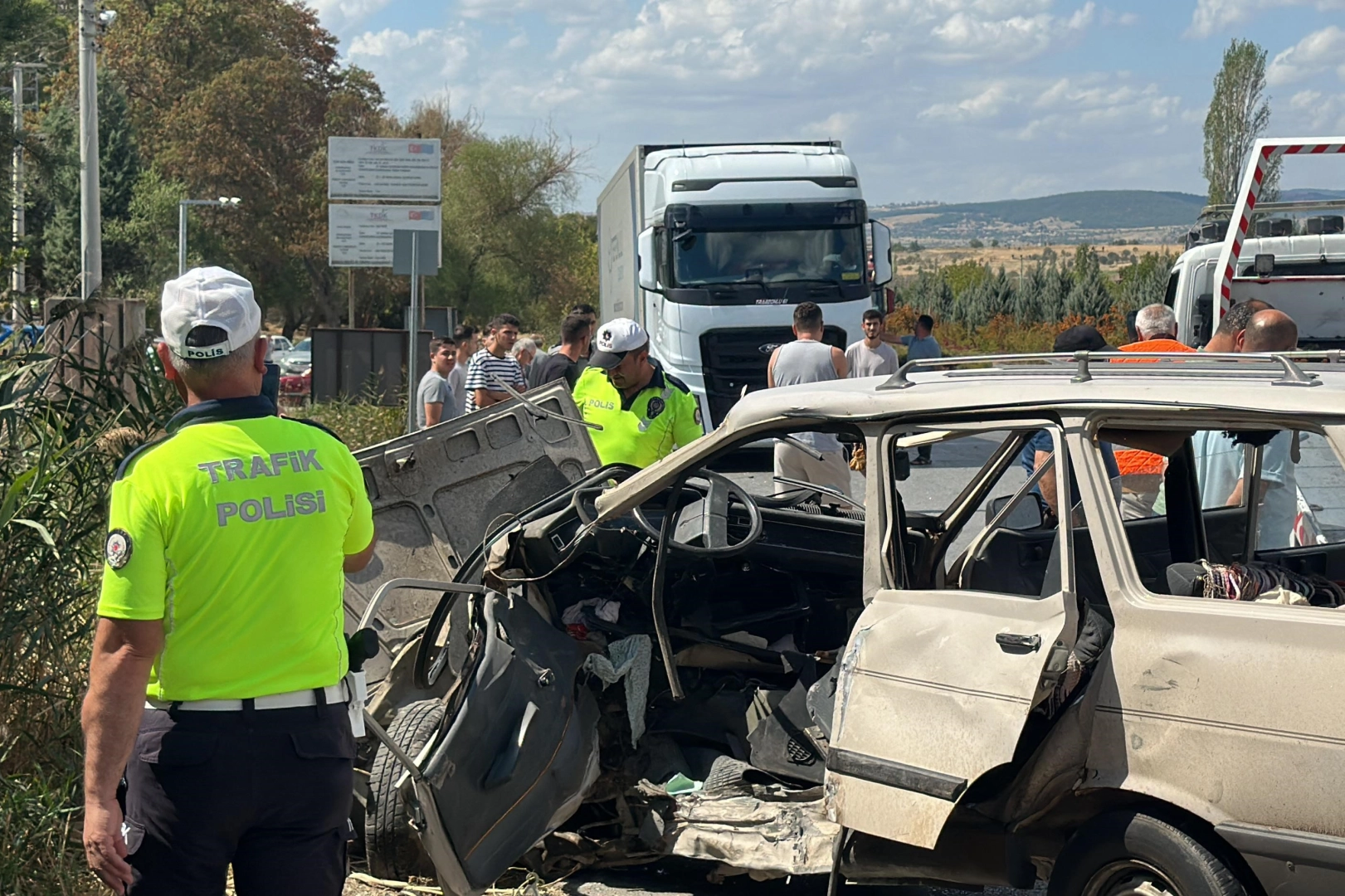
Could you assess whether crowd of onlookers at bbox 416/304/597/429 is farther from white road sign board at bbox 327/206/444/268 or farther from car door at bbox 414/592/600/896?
white road sign board at bbox 327/206/444/268

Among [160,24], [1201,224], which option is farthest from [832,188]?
[160,24]

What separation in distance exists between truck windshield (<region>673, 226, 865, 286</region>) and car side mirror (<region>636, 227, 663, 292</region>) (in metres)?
0.34

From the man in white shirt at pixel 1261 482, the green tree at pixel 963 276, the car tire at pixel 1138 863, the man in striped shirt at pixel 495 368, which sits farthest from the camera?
the green tree at pixel 963 276

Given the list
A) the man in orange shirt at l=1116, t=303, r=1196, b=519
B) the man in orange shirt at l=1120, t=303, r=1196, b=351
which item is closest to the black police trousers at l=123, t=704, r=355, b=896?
the man in orange shirt at l=1116, t=303, r=1196, b=519

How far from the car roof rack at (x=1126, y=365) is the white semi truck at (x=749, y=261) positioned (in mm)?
11440

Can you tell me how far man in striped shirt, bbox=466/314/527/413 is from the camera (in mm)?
9703

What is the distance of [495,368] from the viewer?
9.87 meters

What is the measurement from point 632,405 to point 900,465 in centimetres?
245

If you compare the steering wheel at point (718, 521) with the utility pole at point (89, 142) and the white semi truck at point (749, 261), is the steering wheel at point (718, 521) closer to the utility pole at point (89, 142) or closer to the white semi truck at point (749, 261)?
the white semi truck at point (749, 261)

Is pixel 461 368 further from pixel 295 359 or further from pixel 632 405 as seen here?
pixel 295 359

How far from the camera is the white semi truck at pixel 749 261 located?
52.5 feet

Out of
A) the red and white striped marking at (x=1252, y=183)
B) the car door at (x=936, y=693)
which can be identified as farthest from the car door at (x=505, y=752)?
the red and white striped marking at (x=1252, y=183)

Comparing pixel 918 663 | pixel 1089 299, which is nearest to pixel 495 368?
pixel 918 663

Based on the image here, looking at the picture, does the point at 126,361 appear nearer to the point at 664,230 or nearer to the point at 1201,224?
the point at 664,230
